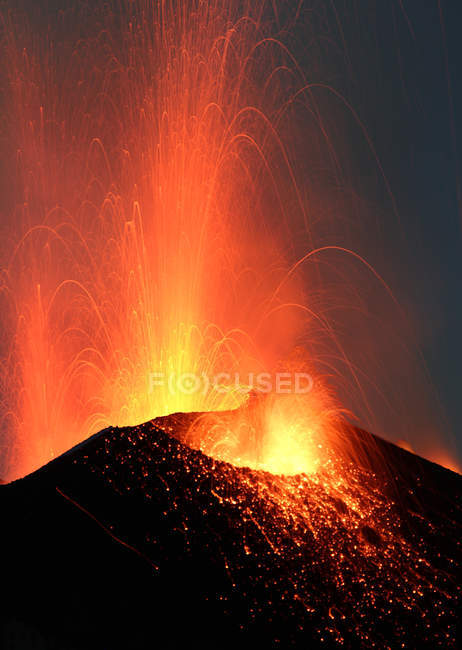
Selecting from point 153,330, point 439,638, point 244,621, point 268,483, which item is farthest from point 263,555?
point 153,330

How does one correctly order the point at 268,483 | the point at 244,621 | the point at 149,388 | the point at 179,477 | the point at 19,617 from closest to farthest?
the point at 244,621 < the point at 19,617 < the point at 179,477 < the point at 268,483 < the point at 149,388

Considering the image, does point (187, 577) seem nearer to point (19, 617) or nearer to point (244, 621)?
point (244, 621)

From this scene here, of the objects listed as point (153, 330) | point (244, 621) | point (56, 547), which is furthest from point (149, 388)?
point (244, 621)

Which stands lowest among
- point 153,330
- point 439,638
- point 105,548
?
point 439,638

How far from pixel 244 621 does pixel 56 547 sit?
1960 millimetres

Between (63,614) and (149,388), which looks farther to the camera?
(149,388)

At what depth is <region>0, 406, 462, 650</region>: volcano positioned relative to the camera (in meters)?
4.88

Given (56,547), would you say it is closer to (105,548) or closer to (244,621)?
(105,548)

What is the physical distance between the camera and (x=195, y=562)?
514 cm

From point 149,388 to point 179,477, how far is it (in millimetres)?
5644

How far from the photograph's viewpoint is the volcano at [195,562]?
4883 mm

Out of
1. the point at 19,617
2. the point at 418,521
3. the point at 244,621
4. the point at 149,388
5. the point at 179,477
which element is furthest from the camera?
the point at 149,388

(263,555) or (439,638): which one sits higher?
(263,555)

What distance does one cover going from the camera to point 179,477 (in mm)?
6000
